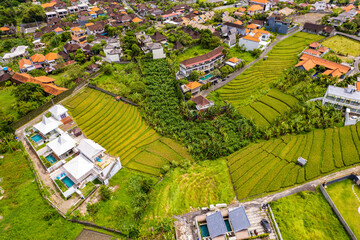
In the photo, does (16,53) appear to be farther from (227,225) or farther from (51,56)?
(227,225)

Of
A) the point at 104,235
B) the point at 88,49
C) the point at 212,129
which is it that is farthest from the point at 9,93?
the point at 212,129

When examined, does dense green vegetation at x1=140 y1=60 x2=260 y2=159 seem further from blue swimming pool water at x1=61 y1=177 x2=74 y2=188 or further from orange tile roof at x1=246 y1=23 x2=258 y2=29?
orange tile roof at x1=246 y1=23 x2=258 y2=29

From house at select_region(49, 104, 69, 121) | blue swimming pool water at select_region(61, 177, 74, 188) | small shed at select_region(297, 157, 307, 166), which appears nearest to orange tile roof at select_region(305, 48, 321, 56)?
small shed at select_region(297, 157, 307, 166)

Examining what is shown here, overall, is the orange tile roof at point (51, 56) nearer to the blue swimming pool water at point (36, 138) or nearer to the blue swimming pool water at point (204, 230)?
the blue swimming pool water at point (36, 138)

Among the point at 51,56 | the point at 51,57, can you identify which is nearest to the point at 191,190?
the point at 51,57

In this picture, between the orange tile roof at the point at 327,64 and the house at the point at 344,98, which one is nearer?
the house at the point at 344,98

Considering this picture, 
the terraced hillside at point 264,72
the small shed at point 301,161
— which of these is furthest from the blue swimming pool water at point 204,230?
the terraced hillside at point 264,72
